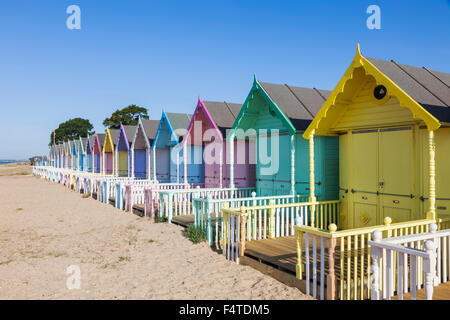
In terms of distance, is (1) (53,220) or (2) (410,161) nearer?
(2) (410,161)

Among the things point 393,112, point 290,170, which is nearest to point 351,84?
point 393,112

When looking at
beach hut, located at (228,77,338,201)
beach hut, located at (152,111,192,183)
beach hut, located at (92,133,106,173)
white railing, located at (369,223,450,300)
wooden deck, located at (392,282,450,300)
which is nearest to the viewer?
white railing, located at (369,223,450,300)

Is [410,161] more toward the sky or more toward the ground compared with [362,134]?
more toward the ground

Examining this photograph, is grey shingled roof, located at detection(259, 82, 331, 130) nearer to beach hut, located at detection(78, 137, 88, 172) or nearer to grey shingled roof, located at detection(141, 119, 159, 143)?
grey shingled roof, located at detection(141, 119, 159, 143)

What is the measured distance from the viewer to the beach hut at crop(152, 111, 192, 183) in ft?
56.9

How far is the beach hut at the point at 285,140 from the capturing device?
10031mm

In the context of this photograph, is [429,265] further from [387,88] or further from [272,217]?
[272,217]

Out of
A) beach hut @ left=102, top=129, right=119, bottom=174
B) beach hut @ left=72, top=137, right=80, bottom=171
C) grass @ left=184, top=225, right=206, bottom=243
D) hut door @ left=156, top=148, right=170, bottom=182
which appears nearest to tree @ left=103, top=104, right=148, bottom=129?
beach hut @ left=72, top=137, right=80, bottom=171

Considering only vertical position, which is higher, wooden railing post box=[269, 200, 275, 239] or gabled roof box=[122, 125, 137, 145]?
gabled roof box=[122, 125, 137, 145]

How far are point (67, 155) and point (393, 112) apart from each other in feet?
145

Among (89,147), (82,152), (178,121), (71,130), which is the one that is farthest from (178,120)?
(71,130)

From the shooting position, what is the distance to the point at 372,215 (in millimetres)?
8211

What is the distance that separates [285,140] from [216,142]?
4.75m
